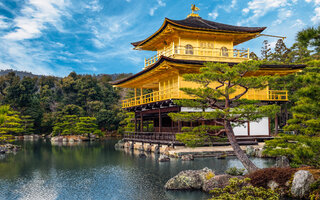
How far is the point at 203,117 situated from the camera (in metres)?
10.7

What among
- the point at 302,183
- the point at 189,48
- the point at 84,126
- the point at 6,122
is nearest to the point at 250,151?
the point at 189,48

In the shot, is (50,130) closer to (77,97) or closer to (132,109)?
(77,97)

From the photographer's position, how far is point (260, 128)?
21828 millimetres

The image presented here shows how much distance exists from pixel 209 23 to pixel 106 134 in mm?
28837

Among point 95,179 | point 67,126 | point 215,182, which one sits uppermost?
point 67,126

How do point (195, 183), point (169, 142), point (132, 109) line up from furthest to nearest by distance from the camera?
point (132, 109) < point (169, 142) < point (195, 183)

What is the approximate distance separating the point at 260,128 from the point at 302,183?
46.9 feet

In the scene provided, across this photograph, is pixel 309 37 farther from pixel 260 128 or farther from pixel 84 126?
pixel 84 126

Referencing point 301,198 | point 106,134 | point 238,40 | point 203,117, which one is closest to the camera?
point 301,198

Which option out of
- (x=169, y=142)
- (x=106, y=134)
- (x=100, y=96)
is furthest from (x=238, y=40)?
(x=100, y=96)

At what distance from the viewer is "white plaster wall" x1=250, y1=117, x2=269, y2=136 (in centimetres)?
2159

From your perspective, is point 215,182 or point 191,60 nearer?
point 215,182

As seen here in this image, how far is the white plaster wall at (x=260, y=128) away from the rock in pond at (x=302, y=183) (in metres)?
13.7

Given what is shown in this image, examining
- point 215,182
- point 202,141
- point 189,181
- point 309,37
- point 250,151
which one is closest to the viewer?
point 309,37
